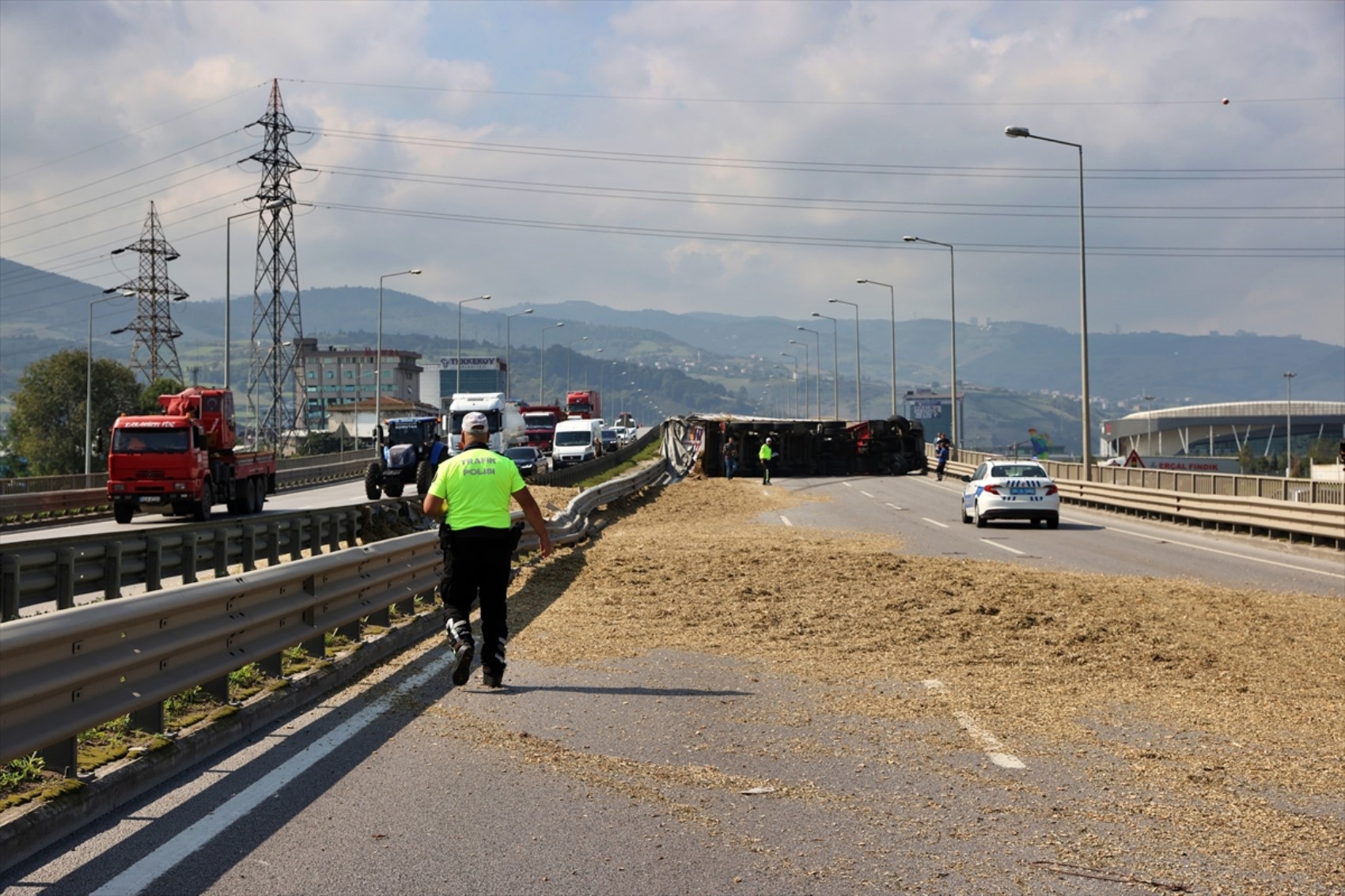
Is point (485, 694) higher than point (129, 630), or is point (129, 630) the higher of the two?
point (129, 630)

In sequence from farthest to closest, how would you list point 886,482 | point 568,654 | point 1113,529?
point 886,482 < point 1113,529 < point 568,654

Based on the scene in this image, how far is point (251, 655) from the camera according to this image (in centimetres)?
878

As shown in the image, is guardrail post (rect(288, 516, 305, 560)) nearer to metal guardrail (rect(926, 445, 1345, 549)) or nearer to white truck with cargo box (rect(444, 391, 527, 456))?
metal guardrail (rect(926, 445, 1345, 549))

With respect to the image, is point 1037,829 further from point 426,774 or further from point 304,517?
point 304,517

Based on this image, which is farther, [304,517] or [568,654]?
[304,517]

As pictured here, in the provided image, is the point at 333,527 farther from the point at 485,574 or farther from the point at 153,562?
the point at 485,574

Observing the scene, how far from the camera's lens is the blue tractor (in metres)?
39.3

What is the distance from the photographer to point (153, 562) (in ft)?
53.5

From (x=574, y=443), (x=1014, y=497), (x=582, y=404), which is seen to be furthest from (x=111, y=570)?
(x=582, y=404)

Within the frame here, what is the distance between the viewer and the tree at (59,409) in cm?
10488

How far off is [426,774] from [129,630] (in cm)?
163

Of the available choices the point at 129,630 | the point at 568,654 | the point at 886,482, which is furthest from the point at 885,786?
the point at 886,482

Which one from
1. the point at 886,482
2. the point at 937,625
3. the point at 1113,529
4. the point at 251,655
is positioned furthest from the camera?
the point at 886,482

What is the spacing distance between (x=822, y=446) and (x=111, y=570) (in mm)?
45499
